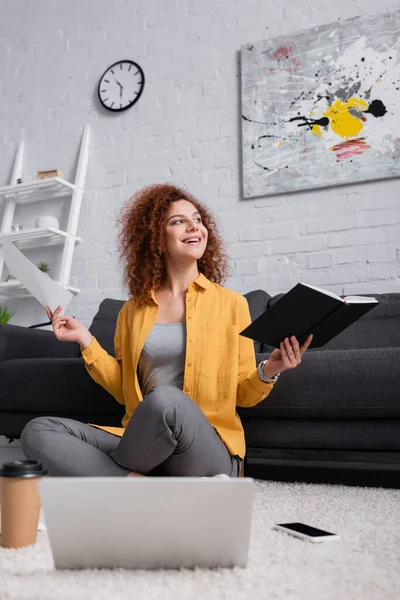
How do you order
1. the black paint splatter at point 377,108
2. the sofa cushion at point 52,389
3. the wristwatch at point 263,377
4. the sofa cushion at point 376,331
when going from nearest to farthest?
the wristwatch at point 263,377 < the sofa cushion at point 52,389 < the sofa cushion at point 376,331 < the black paint splatter at point 377,108

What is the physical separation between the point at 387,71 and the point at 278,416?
1.92m

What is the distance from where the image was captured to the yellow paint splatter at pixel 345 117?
120 inches

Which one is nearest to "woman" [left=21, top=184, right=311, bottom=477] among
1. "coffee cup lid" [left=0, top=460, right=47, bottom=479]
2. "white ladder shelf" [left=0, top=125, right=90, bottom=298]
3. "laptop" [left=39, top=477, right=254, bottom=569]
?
"coffee cup lid" [left=0, top=460, right=47, bottom=479]

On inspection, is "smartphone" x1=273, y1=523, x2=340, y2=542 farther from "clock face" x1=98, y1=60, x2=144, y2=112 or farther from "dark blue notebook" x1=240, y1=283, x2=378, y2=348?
"clock face" x1=98, y1=60, x2=144, y2=112

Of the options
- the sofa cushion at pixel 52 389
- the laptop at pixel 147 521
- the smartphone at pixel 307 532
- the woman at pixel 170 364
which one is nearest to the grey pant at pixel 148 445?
the woman at pixel 170 364

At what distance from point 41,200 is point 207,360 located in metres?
2.57

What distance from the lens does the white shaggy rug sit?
809 millimetres

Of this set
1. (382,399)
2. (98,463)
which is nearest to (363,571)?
(98,463)

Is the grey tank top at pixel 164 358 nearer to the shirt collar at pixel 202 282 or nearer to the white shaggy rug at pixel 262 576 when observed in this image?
the shirt collar at pixel 202 282

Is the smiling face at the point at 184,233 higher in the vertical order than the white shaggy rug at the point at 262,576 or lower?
higher

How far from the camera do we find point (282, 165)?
10.6ft

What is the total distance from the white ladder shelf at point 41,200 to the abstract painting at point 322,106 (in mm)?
1053

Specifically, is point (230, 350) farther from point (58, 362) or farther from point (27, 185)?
point (27, 185)

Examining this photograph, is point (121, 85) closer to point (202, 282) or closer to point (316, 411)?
point (202, 282)
